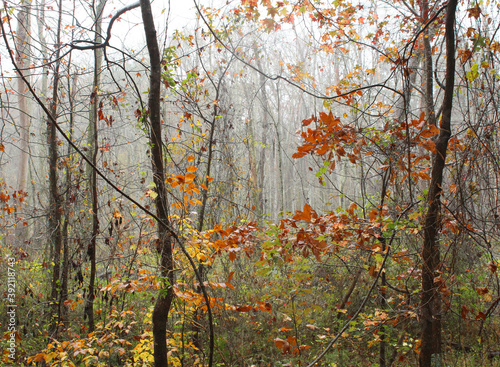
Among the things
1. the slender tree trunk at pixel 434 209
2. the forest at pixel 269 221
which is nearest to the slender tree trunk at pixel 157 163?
the forest at pixel 269 221

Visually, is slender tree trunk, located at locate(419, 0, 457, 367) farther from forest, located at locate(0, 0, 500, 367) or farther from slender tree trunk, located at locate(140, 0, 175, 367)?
slender tree trunk, located at locate(140, 0, 175, 367)

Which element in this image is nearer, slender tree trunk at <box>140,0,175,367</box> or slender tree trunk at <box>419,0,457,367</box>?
slender tree trunk at <box>419,0,457,367</box>

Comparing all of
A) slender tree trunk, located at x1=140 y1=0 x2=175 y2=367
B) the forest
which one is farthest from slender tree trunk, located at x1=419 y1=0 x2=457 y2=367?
slender tree trunk, located at x1=140 y1=0 x2=175 y2=367

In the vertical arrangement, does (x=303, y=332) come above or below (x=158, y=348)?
below

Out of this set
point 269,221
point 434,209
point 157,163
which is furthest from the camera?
point 269,221

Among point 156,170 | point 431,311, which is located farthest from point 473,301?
point 156,170

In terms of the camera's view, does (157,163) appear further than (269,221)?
No

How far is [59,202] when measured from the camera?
4.48 metres

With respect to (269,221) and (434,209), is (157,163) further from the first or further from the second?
(434,209)

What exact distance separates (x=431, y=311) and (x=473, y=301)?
4.22 m

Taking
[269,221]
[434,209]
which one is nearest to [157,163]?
[269,221]

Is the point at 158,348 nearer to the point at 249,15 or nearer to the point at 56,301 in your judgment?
the point at 56,301

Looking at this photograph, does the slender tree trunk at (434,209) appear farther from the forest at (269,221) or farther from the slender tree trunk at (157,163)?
the slender tree trunk at (157,163)

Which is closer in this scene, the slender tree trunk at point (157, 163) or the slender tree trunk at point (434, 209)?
the slender tree trunk at point (434, 209)
